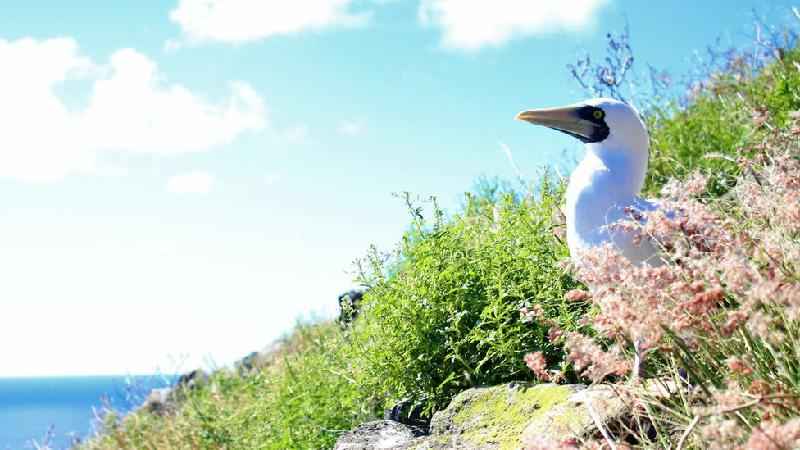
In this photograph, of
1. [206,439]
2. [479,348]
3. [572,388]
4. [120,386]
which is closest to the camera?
[572,388]

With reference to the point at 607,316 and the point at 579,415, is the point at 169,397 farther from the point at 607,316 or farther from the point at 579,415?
the point at 607,316

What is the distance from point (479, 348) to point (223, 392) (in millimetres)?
6418

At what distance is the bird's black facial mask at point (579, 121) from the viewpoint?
4039 mm

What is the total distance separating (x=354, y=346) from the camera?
4977 mm

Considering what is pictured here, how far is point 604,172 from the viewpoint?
12.7ft

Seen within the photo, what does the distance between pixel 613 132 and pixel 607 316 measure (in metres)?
1.92

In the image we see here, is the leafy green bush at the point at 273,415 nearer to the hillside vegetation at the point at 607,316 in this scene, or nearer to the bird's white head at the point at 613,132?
the hillside vegetation at the point at 607,316

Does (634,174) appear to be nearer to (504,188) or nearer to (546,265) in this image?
(546,265)

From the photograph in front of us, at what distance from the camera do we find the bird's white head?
3955 mm

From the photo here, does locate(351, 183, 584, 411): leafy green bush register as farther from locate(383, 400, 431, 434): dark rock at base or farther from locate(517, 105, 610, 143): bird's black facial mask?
locate(517, 105, 610, 143): bird's black facial mask

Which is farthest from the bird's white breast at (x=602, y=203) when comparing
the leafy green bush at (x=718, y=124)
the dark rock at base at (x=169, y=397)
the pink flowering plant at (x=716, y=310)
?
the dark rock at base at (x=169, y=397)

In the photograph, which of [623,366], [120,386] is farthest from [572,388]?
[120,386]

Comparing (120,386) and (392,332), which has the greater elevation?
(120,386)

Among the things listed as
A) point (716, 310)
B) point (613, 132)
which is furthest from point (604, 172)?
point (716, 310)
